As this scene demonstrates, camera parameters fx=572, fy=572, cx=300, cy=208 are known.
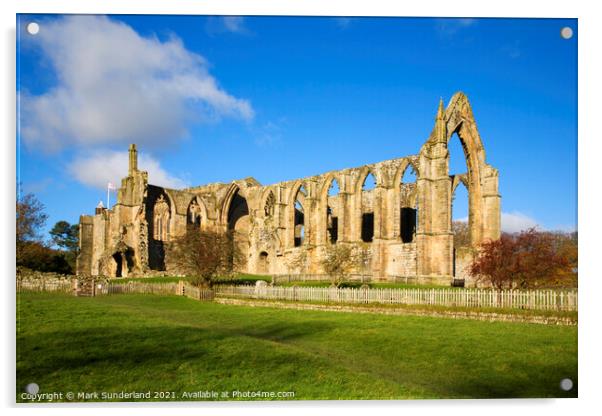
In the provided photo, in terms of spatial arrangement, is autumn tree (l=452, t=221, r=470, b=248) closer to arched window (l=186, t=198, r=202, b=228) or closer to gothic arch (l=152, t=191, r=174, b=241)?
arched window (l=186, t=198, r=202, b=228)

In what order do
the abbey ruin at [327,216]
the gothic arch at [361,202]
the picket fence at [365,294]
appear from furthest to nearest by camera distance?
the gothic arch at [361,202] → the abbey ruin at [327,216] → the picket fence at [365,294]

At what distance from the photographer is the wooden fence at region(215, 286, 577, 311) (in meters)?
16.4

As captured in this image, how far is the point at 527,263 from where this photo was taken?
2266cm

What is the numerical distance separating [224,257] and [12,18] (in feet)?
64.5

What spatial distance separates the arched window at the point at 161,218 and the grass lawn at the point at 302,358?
37729 millimetres

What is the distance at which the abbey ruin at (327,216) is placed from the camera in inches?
1388

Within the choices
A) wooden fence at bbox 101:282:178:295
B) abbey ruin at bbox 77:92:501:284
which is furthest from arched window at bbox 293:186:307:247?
wooden fence at bbox 101:282:178:295

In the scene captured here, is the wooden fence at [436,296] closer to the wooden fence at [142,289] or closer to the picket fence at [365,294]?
the picket fence at [365,294]

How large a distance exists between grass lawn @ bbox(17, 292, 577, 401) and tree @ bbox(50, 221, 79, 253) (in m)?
54.0

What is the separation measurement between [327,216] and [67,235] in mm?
36040

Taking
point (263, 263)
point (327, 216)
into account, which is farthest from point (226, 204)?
point (327, 216)

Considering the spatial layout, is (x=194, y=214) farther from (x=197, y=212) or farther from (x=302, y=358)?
(x=302, y=358)

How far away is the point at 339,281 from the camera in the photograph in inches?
1125

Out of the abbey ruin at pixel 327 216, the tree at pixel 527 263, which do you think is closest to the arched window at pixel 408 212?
the abbey ruin at pixel 327 216
